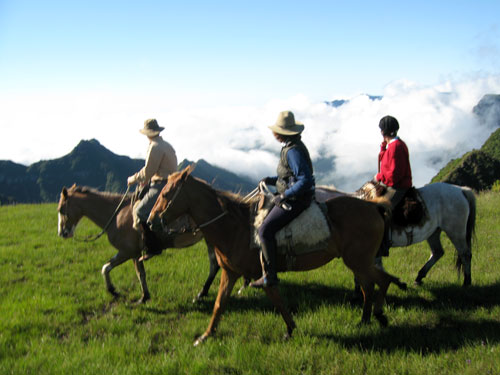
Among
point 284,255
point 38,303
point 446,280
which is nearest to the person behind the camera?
point 284,255

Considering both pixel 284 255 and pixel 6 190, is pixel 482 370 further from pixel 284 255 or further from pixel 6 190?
pixel 6 190

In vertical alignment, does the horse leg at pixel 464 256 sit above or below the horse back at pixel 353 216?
below

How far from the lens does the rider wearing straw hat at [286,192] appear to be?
5.17 m

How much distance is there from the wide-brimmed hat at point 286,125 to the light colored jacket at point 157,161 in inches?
116

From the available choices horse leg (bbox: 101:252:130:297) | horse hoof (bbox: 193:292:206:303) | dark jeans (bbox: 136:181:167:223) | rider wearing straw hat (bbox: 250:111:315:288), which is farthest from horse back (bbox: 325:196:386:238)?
horse leg (bbox: 101:252:130:297)

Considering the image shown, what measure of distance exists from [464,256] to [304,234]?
4.14 m

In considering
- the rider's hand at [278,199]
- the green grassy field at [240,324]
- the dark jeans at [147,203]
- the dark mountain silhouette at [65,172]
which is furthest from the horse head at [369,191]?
the dark mountain silhouette at [65,172]

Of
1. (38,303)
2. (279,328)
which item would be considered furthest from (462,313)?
(38,303)

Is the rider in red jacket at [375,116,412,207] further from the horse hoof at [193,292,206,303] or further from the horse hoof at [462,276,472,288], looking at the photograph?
the horse hoof at [193,292,206,303]

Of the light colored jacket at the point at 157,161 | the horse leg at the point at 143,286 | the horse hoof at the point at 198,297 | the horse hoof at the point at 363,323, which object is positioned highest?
the light colored jacket at the point at 157,161

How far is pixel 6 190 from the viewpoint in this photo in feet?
532

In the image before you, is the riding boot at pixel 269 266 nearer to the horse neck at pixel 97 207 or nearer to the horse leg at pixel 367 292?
the horse leg at pixel 367 292

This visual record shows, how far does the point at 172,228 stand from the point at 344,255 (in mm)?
3445

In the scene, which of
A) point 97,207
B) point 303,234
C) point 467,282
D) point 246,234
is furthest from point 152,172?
point 467,282
